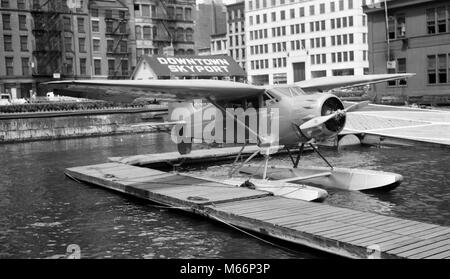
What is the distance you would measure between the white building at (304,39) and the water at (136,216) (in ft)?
253

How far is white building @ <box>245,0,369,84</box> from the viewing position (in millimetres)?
98062

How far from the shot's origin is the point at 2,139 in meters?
42.6

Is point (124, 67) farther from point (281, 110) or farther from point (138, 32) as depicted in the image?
point (281, 110)

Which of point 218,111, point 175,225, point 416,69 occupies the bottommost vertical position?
point 175,225

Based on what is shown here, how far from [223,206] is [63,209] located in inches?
214

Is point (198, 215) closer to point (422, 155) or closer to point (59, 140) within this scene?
point (422, 155)

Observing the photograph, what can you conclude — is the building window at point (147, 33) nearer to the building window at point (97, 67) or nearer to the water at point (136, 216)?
the building window at point (97, 67)

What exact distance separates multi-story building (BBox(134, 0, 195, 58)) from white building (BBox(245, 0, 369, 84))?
2232 centimetres

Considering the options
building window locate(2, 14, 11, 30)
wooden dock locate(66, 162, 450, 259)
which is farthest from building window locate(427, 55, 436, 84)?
building window locate(2, 14, 11, 30)

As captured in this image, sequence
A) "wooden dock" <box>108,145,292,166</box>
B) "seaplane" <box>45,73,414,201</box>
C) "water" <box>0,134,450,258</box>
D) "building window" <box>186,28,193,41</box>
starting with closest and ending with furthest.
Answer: "water" <box>0,134,450,258</box> → "seaplane" <box>45,73,414,201</box> → "wooden dock" <box>108,145,292,166</box> → "building window" <box>186,28,193,41</box>

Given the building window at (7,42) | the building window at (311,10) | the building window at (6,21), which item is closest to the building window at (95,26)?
the building window at (6,21)

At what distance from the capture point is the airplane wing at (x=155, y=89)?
1370 centimetres

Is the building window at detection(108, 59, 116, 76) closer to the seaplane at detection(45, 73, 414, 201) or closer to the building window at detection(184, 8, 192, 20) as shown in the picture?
the building window at detection(184, 8, 192, 20)
